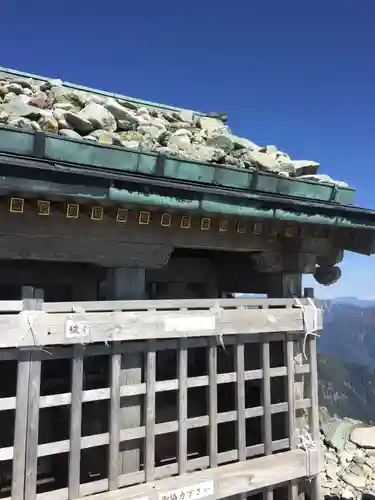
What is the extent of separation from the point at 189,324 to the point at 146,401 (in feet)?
2.80

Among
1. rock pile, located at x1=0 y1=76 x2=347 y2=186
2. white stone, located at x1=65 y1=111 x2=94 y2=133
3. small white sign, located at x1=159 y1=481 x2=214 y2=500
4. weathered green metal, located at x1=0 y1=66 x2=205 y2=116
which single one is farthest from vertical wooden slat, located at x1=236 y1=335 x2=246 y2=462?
weathered green metal, located at x1=0 y1=66 x2=205 y2=116

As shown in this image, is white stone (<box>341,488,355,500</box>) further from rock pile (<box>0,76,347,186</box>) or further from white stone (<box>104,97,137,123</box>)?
white stone (<box>104,97,137,123</box>)

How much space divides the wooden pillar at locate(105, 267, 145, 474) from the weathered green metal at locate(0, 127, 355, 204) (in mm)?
1063

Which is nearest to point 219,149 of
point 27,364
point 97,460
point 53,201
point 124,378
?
point 53,201

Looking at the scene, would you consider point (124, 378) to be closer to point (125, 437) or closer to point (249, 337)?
point (125, 437)

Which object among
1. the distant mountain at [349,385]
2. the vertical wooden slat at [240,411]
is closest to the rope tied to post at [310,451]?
the vertical wooden slat at [240,411]

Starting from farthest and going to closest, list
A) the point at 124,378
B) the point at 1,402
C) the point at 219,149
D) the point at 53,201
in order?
the point at 219,149 < the point at 124,378 < the point at 53,201 < the point at 1,402

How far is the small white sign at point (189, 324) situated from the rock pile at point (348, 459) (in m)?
5.24

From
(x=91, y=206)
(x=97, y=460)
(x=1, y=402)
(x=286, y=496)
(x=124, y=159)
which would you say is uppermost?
(x=124, y=159)

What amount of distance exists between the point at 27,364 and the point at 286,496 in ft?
11.7

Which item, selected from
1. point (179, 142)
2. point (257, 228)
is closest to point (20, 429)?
point (257, 228)

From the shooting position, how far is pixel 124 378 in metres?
4.78

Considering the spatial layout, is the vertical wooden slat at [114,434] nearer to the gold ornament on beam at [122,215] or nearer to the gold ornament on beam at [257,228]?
the gold ornament on beam at [122,215]

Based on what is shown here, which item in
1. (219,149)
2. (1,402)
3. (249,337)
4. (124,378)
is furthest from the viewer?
(219,149)
